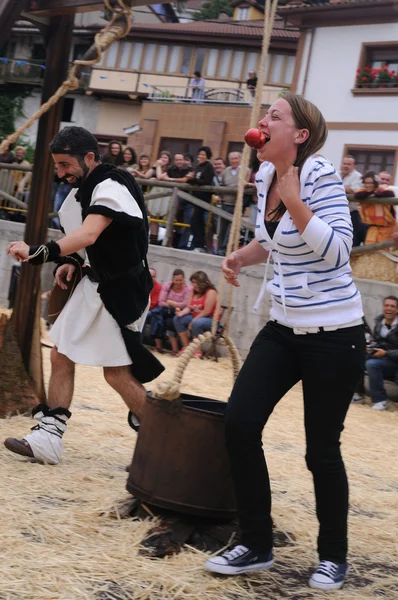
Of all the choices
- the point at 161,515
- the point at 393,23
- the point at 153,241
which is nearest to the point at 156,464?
the point at 161,515

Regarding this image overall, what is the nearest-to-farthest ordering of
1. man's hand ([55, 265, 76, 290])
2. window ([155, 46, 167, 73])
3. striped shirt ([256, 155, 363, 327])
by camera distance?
striped shirt ([256, 155, 363, 327]) → man's hand ([55, 265, 76, 290]) → window ([155, 46, 167, 73])

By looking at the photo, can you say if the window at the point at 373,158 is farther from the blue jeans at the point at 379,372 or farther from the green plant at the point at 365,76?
the blue jeans at the point at 379,372

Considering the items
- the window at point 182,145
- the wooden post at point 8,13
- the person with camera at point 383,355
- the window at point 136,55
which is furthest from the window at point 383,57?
the wooden post at point 8,13

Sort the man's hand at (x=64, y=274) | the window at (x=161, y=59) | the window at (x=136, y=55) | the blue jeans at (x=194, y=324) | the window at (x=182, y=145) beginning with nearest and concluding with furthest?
the man's hand at (x=64, y=274) → the blue jeans at (x=194, y=324) → the window at (x=182, y=145) → the window at (x=161, y=59) → the window at (x=136, y=55)

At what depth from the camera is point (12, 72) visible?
40.8m

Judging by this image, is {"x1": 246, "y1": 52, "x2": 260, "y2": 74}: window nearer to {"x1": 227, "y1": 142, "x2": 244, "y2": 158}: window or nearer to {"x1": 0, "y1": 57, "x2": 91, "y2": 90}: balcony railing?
{"x1": 227, "y1": 142, "x2": 244, "y2": 158}: window

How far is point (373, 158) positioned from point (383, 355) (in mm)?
16131

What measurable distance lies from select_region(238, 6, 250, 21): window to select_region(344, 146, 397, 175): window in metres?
20.0

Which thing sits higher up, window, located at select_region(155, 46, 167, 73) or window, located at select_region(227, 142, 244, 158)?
window, located at select_region(155, 46, 167, 73)

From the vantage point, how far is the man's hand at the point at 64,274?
5.25 metres

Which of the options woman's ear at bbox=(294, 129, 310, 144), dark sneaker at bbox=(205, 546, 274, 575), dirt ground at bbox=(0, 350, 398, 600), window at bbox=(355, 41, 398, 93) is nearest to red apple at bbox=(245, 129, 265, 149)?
woman's ear at bbox=(294, 129, 310, 144)

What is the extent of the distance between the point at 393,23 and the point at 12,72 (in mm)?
Answer: 21009

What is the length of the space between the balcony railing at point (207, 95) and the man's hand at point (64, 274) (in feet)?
88.9

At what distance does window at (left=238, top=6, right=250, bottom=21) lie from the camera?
142 feet
